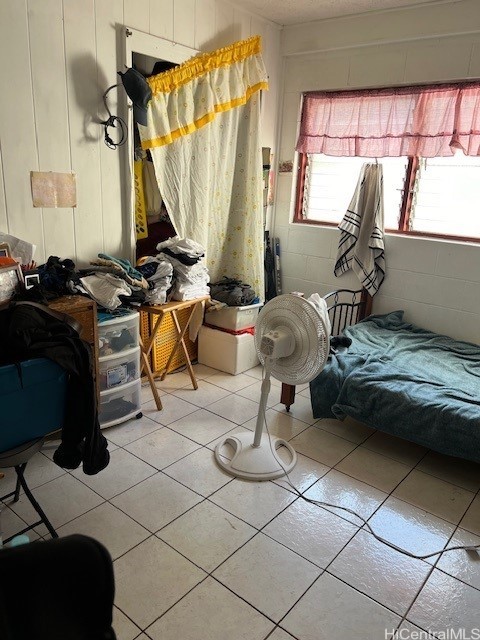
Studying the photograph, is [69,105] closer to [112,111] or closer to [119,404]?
[112,111]

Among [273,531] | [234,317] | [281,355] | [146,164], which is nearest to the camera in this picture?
[273,531]

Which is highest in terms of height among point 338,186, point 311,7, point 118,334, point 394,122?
point 311,7

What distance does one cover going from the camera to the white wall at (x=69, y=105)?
2375 millimetres

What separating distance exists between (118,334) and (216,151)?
1.62m

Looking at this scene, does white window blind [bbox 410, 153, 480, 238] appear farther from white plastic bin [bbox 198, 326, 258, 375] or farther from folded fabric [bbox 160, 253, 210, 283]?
folded fabric [bbox 160, 253, 210, 283]

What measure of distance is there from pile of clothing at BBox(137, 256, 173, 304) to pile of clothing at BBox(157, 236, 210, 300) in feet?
0.25

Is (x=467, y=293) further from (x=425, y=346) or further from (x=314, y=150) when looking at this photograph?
(x=314, y=150)

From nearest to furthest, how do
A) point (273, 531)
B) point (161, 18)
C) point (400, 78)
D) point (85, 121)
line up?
point (273, 531), point (85, 121), point (161, 18), point (400, 78)

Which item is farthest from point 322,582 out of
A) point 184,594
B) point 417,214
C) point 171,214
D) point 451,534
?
point 417,214

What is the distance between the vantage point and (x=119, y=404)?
2.85 meters

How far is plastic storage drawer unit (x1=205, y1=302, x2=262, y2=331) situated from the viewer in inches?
139

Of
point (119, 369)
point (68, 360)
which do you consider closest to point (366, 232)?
point (119, 369)

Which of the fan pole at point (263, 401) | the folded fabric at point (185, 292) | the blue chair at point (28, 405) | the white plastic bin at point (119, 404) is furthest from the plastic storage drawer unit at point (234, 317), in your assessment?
the blue chair at point (28, 405)

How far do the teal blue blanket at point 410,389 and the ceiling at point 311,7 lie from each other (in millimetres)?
2295
